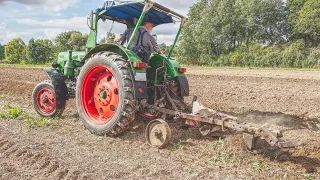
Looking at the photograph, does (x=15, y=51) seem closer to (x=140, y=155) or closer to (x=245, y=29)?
(x=245, y=29)

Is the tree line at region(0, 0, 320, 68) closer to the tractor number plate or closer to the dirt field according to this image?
the dirt field

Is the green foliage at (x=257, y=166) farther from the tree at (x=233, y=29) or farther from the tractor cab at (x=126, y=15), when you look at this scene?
the tree at (x=233, y=29)

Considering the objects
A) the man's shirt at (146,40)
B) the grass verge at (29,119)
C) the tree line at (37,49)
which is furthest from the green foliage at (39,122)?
the tree line at (37,49)

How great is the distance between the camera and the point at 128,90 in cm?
445

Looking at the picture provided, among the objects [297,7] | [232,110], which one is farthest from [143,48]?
[297,7]

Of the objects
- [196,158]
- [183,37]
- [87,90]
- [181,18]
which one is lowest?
[196,158]

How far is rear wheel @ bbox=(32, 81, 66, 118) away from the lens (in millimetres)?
6109

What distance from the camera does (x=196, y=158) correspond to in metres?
4.00

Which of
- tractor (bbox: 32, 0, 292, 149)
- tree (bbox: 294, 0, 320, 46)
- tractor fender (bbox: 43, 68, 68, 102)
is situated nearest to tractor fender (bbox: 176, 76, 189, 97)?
tractor (bbox: 32, 0, 292, 149)

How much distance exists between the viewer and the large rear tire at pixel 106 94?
4.51 metres

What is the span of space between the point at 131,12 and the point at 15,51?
6277 centimetres

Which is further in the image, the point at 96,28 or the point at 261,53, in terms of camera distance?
the point at 261,53

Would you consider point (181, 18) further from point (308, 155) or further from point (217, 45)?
point (217, 45)

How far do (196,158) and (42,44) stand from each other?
55787 mm
